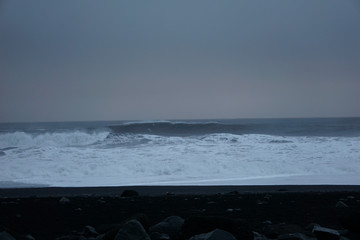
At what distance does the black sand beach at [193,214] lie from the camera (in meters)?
4.61

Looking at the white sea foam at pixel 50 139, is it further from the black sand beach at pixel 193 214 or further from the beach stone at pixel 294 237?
the beach stone at pixel 294 237

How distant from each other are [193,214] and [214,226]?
6.79 feet

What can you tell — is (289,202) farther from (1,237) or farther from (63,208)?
(1,237)

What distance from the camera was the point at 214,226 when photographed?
176 inches

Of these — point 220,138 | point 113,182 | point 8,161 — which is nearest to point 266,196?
point 113,182

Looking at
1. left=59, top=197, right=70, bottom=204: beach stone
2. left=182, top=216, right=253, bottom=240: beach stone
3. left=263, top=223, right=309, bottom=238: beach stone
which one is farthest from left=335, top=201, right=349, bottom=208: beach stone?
left=59, top=197, right=70, bottom=204: beach stone

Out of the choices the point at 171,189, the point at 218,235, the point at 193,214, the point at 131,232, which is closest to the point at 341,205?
the point at 193,214

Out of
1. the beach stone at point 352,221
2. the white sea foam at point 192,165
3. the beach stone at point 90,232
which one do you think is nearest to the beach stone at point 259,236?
the beach stone at point 352,221

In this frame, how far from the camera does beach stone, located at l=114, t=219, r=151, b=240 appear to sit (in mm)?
4168

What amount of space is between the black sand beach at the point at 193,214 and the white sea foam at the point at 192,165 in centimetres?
342

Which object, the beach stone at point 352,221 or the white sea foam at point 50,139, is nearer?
the beach stone at point 352,221

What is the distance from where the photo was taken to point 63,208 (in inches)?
285

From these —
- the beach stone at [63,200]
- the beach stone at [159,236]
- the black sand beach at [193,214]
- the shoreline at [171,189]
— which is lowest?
the shoreline at [171,189]

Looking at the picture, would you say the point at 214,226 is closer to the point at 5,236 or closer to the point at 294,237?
the point at 294,237
